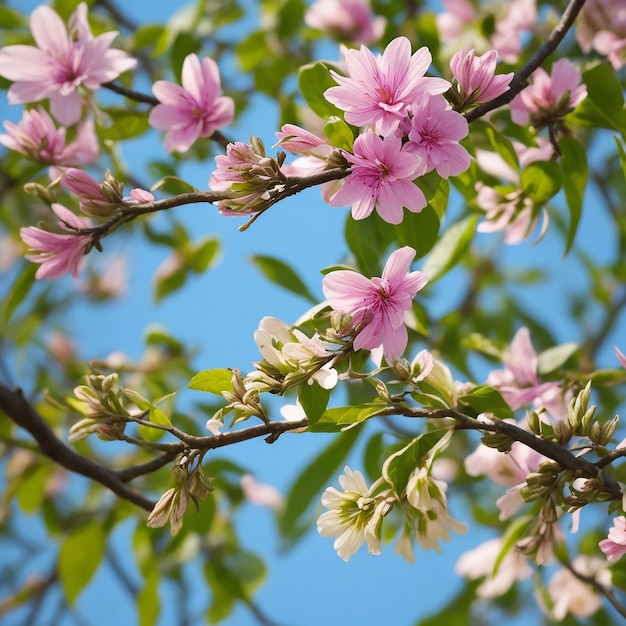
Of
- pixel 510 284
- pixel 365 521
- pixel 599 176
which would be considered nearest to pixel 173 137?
pixel 365 521

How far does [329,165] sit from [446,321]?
1.39 feet

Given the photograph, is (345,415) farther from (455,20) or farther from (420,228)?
(455,20)

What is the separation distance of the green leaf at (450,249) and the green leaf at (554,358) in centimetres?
11

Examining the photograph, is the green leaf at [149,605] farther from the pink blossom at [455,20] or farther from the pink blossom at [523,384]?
the pink blossom at [455,20]

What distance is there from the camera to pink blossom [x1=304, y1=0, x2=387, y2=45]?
3.40ft

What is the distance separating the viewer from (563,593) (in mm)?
771

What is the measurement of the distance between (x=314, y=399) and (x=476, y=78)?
196mm

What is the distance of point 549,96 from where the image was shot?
63 centimetres

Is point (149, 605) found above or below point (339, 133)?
below

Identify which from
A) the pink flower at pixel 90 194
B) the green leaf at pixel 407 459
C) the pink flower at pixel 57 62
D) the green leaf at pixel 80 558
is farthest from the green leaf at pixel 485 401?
the green leaf at pixel 80 558

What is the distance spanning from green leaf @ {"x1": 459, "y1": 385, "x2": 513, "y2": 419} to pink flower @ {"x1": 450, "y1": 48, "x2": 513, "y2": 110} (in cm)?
17

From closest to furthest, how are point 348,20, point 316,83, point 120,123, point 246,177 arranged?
1. point 246,177
2. point 316,83
3. point 120,123
4. point 348,20

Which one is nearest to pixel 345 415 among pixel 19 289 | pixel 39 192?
pixel 39 192

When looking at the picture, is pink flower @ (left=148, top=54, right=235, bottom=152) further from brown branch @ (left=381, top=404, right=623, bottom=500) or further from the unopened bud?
brown branch @ (left=381, top=404, right=623, bottom=500)
